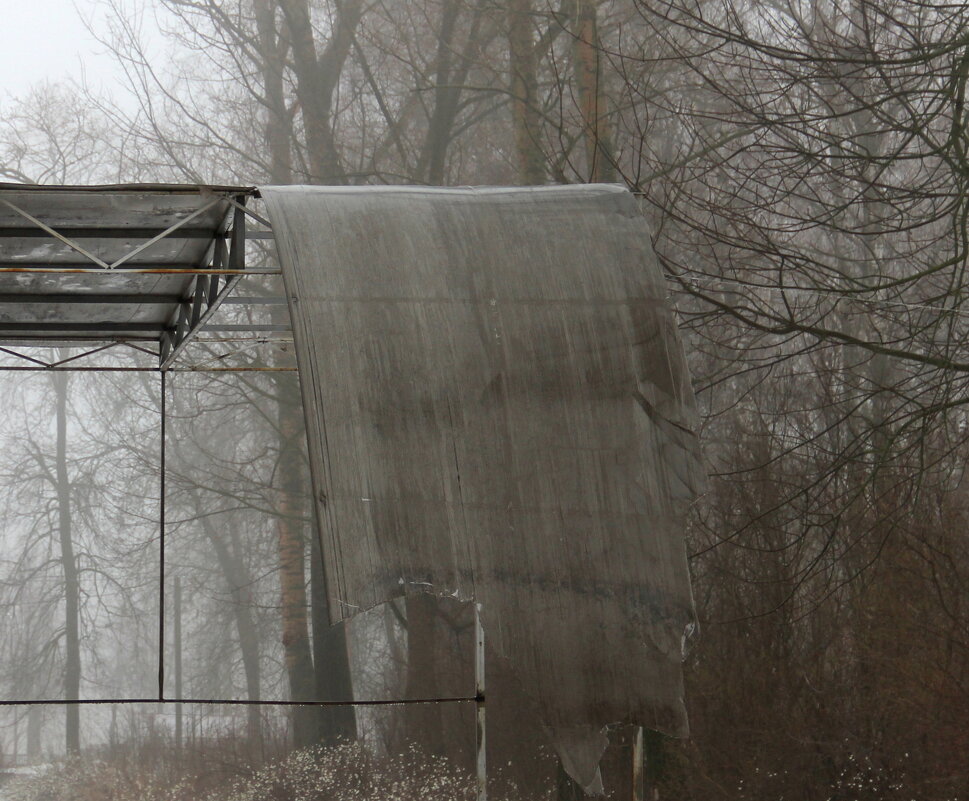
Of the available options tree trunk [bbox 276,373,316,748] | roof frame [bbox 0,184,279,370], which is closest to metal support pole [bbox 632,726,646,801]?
roof frame [bbox 0,184,279,370]

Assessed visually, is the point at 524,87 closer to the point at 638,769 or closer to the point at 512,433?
the point at 512,433

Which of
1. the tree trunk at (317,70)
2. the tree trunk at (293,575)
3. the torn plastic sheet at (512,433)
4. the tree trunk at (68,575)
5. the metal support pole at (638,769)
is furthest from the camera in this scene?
the tree trunk at (68,575)

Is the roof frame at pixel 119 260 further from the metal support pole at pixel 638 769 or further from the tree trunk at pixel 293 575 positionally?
the tree trunk at pixel 293 575

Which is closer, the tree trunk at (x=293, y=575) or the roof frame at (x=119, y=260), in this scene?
the roof frame at (x=119, y=260)

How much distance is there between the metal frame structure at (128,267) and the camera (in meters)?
6.21

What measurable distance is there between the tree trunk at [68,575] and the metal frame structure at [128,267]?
15181 millimetres

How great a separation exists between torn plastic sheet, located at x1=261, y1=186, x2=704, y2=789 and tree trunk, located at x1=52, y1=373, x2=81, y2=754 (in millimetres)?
20391

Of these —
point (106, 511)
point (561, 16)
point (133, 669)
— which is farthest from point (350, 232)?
point (133, 669)

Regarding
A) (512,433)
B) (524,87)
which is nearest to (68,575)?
(524,87)

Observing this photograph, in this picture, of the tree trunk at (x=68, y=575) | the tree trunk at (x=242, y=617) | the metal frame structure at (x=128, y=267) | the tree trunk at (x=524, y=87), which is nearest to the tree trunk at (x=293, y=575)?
the tree trunk at (x=242, y=617)

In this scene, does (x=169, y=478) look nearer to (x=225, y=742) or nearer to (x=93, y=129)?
(x=225, y=742)

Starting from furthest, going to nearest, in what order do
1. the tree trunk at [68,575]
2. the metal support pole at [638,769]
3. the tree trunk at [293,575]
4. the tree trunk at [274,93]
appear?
the tree trunk at [68,575]
the tree trunk at [274,93]
the tree trunk at [293,575]
the metal support pole at [638,769]

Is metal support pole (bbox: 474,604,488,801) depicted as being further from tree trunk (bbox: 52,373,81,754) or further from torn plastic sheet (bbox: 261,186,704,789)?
tree trunk (bbox: 52,373,81,754)

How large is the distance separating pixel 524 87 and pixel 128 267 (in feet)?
22.1
